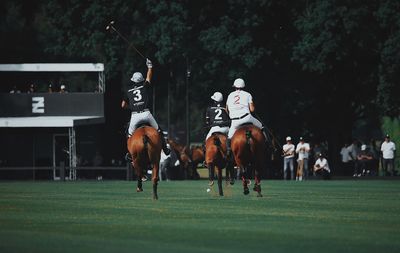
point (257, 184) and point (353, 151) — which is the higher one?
point (353, 151)

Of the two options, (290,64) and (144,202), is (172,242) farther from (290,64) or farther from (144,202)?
(290,64)

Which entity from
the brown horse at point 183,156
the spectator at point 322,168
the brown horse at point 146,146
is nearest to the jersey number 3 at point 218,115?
the brown horse at point 146,146

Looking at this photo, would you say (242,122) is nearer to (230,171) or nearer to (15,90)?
(230,171)

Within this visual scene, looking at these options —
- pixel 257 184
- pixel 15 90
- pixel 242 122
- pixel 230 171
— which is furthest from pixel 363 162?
pixel 257 184

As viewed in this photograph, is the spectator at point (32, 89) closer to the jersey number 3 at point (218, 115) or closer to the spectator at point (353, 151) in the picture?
the spectator at point (353, 151)

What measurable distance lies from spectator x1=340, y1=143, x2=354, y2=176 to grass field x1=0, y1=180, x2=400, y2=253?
39274 millimetres

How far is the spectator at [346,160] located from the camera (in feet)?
210

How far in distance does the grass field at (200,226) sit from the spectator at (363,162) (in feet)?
130

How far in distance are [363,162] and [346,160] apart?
90 cm

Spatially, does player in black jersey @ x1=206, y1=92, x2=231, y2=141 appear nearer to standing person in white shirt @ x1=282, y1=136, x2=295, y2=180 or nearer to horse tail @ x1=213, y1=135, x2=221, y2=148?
horse tail @ x1=213, y1=135, x2=221, y2=148

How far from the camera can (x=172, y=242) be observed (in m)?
14.4

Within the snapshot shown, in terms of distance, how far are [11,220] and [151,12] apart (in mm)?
44414

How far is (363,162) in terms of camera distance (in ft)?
211

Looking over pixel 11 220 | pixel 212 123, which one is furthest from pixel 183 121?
pixel 11 220
